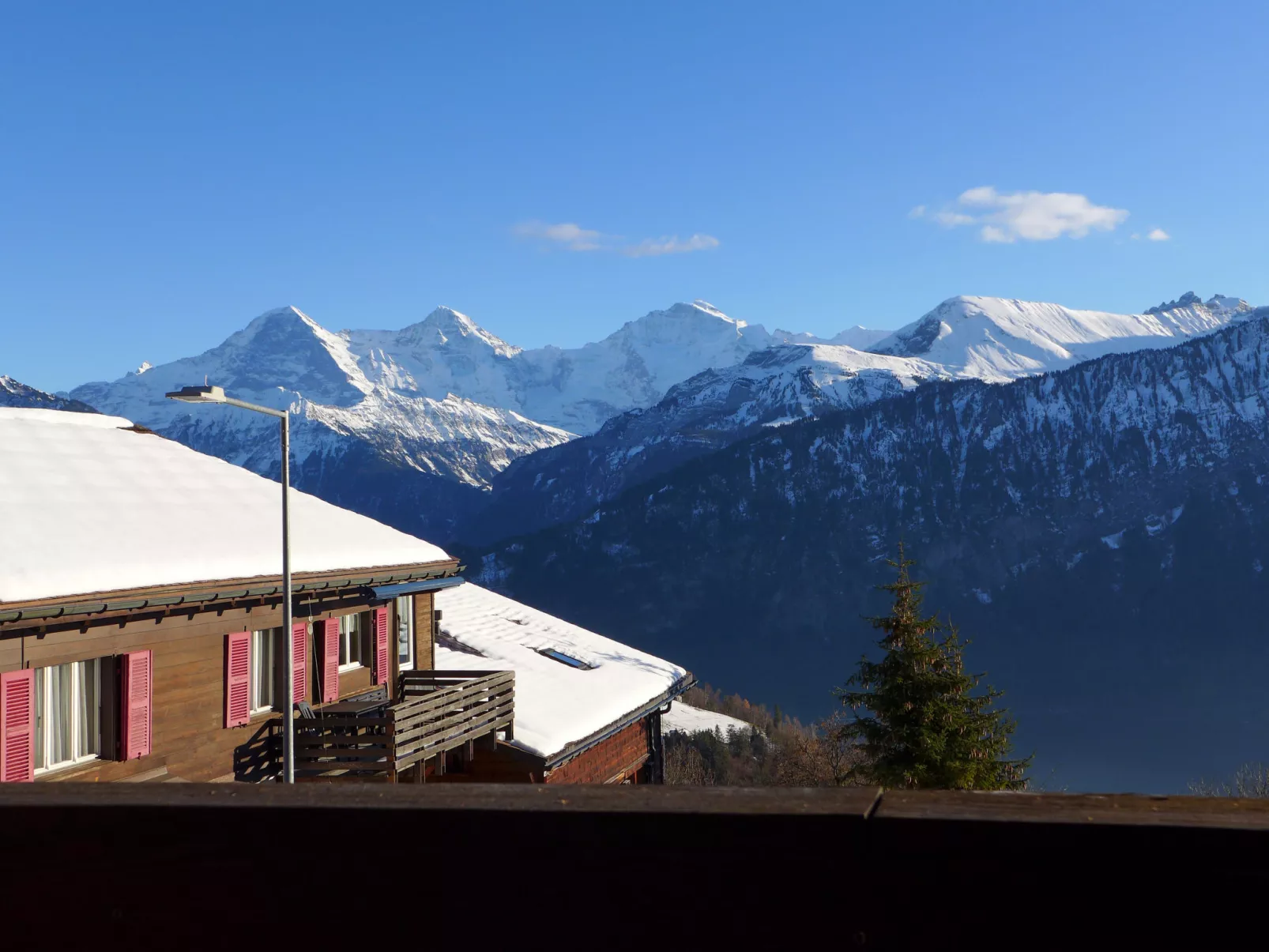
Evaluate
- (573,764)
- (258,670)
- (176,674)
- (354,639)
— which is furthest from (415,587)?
(573,764)

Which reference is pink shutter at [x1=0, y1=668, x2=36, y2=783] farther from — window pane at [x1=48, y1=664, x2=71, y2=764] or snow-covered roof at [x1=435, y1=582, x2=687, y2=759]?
snow-covered roof at [x1=435, y1=582, x2=687, y2=759]

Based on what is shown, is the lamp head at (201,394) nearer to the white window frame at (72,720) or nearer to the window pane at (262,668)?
the white window frame at (72,720)

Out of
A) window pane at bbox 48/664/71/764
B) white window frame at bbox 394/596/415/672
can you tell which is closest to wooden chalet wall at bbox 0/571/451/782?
window pane at bbox 48/664/71/764

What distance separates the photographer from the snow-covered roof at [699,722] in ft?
265

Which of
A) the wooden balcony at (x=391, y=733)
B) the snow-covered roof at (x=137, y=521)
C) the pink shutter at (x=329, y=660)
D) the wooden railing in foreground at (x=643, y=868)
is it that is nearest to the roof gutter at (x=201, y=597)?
the snow-covered roof at (x=137, y=521)

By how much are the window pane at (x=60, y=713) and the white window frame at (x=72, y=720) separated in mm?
Result: 31

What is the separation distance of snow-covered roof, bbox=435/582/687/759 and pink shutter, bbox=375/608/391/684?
323 cm

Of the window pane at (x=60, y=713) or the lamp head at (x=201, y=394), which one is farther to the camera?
the lamp head at (x=201, y=394)

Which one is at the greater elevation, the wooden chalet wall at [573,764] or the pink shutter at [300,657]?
the pink shutter at [300,657]

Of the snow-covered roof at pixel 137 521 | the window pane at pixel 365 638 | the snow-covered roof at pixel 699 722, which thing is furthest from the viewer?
the snow-covered roof at pixel 699 722

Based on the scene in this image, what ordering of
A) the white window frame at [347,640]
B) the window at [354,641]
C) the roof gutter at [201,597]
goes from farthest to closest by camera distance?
the window at [354,641] → the white window frame at [347,640] → the roof gutter at [201,597]

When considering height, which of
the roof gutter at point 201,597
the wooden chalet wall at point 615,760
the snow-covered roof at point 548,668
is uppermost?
the roof gutter at point 201,597

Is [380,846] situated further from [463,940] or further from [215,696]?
[215,696]

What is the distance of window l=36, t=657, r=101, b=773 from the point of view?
13.9 metres
